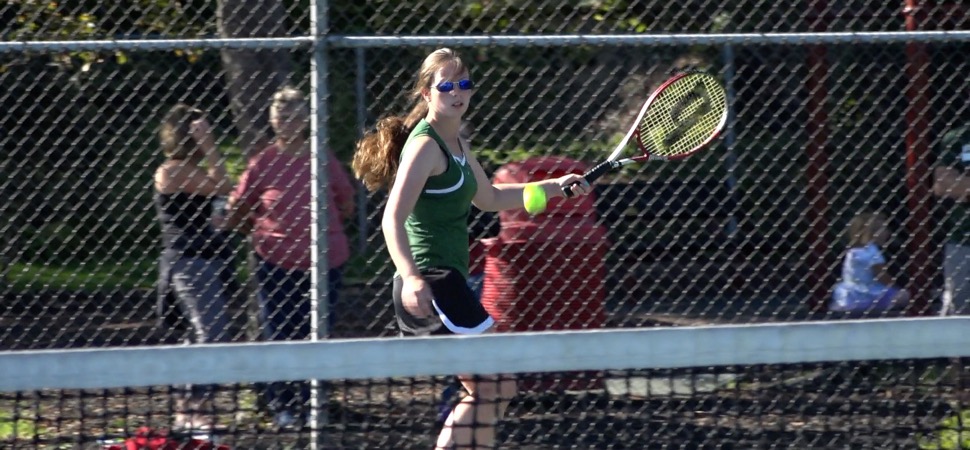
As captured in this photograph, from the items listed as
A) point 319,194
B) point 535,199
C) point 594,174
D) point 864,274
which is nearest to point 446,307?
point 535,199

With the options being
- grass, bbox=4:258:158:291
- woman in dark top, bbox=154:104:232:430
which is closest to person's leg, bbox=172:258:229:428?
woman in dark top, bbox=154:104:232:430

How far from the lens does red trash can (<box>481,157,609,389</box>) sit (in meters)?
5.53

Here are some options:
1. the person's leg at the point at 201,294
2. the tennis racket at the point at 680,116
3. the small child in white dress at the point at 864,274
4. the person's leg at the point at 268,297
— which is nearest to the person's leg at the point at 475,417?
the tennis racket at the point at 680,116

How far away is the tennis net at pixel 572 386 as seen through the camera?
3.05 meters

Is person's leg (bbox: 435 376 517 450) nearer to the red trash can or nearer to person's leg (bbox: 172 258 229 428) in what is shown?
person's leg (bbox: 172 258 229 428)

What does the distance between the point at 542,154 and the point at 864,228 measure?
1.71 metres

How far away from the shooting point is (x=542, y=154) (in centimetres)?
680

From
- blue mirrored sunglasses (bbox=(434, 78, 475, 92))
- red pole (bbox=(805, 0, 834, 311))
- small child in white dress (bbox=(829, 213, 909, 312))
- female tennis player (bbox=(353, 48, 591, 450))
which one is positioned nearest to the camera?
female tennis player (bbox=(353, 48, 591, 450))

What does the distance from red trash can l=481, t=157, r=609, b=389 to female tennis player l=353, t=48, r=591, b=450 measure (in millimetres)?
1593

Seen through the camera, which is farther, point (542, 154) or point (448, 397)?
point (542, 154)

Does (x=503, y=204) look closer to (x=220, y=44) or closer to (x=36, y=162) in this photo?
(x=220, y=44)

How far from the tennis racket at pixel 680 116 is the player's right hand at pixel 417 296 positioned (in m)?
1.18

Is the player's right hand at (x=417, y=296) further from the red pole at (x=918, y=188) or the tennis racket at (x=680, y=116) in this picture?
the red pole at (x=918, y=188)

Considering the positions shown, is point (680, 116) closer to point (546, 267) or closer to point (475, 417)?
point (546, 267)
